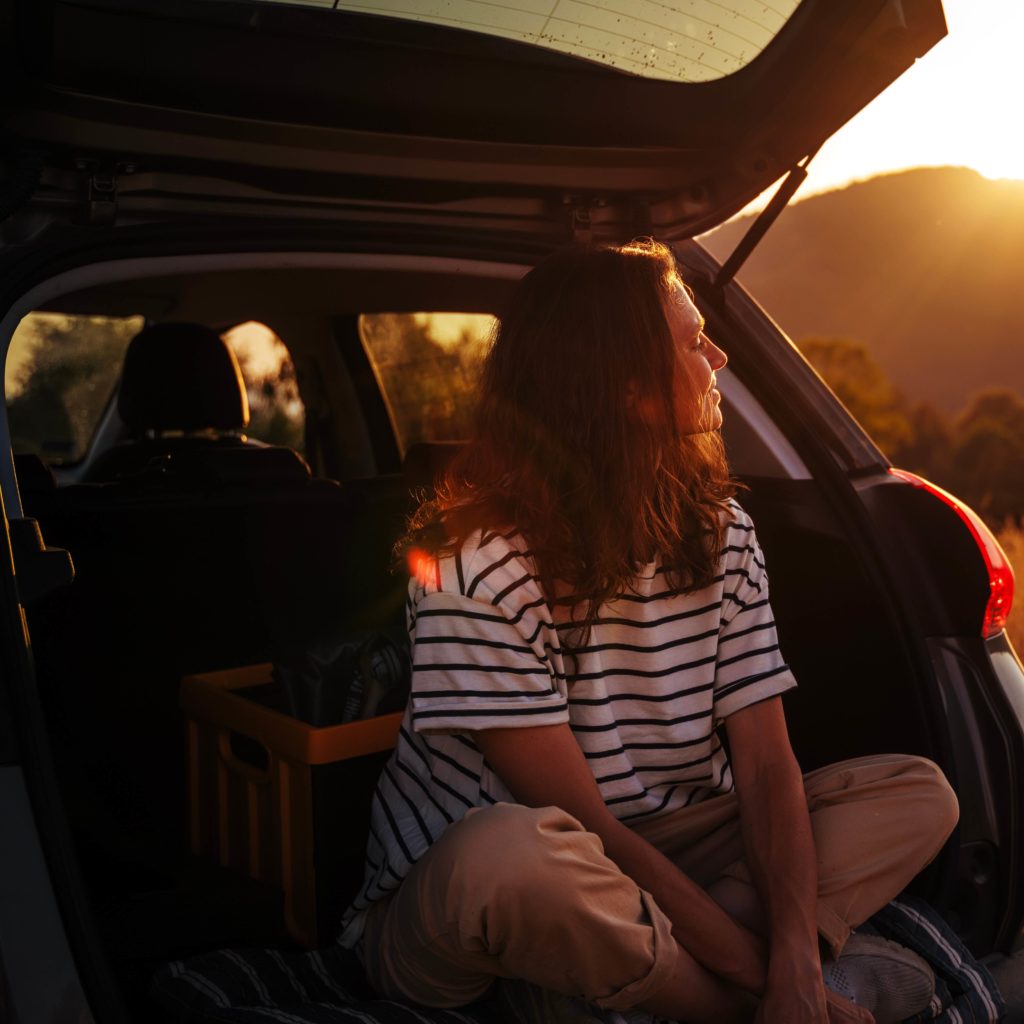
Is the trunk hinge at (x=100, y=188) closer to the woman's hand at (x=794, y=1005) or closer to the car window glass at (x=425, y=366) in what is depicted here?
the woman's hand at (x=794, y=1005)

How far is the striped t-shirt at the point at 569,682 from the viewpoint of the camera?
5.51 ft

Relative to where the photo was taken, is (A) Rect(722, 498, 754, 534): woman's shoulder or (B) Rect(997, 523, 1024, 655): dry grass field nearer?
(A) Rect(722, 498, 754, 534): woman's shoulder

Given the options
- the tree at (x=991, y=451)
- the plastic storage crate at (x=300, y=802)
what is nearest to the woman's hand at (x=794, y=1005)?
the plastic storage crate at (x=300, y=802)

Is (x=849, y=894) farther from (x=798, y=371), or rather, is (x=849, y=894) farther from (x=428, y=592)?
Result: (x=798, y=371)

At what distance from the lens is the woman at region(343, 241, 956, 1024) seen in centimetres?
163

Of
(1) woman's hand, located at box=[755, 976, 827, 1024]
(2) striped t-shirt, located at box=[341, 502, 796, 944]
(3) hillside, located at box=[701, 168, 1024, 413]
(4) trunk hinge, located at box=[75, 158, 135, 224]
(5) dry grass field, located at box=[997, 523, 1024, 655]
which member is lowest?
(5) dry grass field, located at box=[997, 523, 1024, 655]

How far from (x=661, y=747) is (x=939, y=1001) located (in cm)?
55

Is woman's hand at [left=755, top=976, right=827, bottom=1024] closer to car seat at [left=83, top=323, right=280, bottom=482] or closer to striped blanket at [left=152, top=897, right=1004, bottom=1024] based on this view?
striped blanket at [left=152, top=897, right=1004, bottom=1024]

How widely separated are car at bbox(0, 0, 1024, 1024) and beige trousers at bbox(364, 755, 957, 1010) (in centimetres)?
20

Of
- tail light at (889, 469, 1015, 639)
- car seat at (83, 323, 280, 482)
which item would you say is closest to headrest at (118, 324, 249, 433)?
car seat at (83, 323, 280, 482)

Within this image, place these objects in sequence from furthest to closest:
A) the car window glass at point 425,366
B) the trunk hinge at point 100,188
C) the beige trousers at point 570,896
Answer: the car window glass at point 425,366, the trunk hinge at point 100,188, the beige trousers at point 570,896

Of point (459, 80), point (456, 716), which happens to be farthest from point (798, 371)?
point (456, 716)

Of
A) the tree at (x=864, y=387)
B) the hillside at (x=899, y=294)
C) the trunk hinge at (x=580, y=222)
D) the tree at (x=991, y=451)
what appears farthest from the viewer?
the hillside at (x=899, y=294)

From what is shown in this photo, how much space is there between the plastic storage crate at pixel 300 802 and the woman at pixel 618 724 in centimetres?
19
